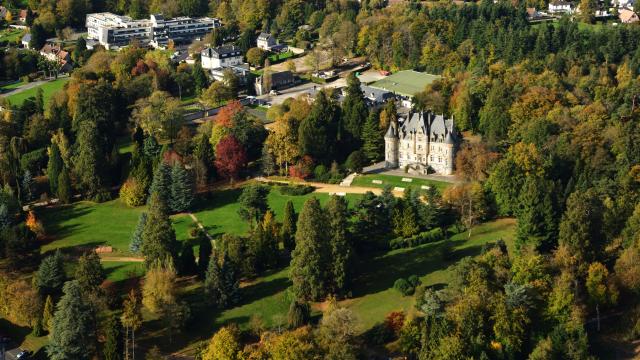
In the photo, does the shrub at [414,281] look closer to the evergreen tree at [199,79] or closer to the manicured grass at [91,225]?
the manicured grass at [91,225]

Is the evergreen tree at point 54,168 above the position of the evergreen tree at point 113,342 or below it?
above

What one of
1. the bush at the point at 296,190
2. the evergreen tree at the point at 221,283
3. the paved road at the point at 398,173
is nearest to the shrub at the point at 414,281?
the evergreen tree at the point at 221,283

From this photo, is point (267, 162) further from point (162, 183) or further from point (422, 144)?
point (422, 144)

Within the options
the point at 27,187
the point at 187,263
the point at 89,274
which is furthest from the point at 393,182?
the point at 27,187

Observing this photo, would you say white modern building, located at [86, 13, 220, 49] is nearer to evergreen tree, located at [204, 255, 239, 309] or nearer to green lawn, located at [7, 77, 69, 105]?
green lawn, located at [7, 77, 69, 105]

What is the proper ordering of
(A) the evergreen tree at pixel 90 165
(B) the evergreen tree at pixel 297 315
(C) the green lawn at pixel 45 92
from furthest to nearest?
(C) the green lawn at pixel 45 92 → (A) the evergreen tree at pixel 90 165 → (B) the evergreen tree at pixel 297 315

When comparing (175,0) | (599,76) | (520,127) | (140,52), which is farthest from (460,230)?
(175,0)

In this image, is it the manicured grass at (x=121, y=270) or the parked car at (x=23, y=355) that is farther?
the manicured grass at (x=121, y=270)
